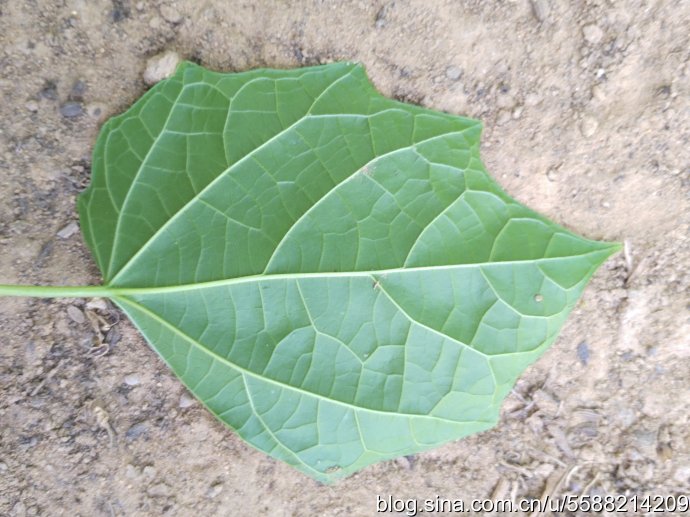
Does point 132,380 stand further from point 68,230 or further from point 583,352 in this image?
point 583,352

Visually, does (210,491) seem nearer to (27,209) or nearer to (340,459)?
(340,459)

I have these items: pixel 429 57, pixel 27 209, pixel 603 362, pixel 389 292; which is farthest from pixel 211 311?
pixel 603 362

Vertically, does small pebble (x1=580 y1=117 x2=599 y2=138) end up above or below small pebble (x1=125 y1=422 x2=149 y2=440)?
above

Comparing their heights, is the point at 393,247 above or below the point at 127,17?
below

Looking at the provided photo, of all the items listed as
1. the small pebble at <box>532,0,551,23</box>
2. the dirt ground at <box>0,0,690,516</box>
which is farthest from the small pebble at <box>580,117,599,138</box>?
the small pebble at <box>532,0,551,23</box>

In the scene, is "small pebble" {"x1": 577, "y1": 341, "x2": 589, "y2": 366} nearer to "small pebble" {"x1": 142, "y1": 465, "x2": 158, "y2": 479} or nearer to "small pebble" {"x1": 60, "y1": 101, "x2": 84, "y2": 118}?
"small pebble" {"x1": 142, "y1": 465, "x2": 158, "y2": 479}

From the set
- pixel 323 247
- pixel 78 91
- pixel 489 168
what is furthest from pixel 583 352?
pixel 78 91
